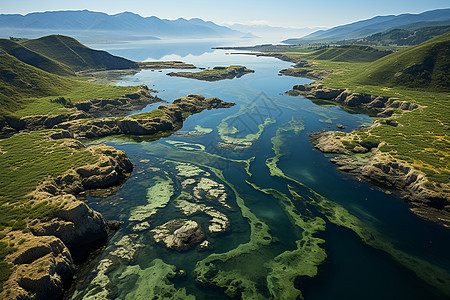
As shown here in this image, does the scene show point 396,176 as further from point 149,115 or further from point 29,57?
point 29,57

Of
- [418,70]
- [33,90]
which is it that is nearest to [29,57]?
[33,90]

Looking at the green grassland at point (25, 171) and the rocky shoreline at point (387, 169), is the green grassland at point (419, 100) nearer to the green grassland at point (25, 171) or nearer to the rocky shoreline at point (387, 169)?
the rocky shoreline at point (387, 169)

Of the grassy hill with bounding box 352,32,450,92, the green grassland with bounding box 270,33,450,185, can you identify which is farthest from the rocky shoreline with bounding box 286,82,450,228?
the grassy hill with bounding box 352,32,450,92

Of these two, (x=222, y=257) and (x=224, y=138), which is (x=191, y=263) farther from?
(x=224, y=138)

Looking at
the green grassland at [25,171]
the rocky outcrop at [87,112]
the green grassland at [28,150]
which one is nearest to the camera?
the green grassland at [25,171]

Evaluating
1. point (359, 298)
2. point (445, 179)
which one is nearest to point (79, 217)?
point (359, 298)

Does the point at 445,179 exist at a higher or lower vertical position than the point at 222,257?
higher

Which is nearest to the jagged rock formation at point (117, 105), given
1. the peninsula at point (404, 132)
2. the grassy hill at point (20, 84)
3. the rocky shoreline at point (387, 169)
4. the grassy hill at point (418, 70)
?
the grassy hill at point (20, 84)
